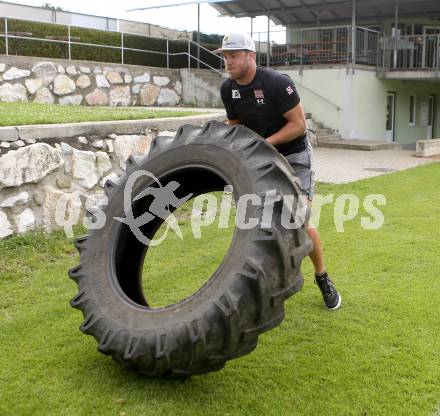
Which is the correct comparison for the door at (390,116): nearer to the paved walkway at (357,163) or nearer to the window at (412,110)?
the window at (412,110)

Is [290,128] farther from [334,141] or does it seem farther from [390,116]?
[390,116]

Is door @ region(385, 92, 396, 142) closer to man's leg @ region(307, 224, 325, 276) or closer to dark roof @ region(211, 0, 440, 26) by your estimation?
dark roof @ region(211, 0, 440, 26)

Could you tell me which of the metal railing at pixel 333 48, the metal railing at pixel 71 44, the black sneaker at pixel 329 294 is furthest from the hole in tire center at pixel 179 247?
the metal railing at pixel 333 48

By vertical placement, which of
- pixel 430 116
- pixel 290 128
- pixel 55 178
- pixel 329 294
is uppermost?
pixel 290 128

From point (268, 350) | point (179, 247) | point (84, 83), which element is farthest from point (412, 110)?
point (268, 350)

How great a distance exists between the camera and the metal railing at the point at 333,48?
19641 millimetres

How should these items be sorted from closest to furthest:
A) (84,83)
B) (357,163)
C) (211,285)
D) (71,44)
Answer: (211,285), (357,163), (84,83), (71,44)

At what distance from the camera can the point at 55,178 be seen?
6.37 m

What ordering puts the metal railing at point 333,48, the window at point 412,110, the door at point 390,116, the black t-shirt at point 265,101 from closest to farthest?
the black t-shirt at point 265,101, the metal railing at point 333,48, the door at point 390,116, the window at point 412,110

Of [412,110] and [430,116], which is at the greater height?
[412,110]

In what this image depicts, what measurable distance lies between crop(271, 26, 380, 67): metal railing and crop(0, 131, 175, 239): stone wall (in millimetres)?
13738

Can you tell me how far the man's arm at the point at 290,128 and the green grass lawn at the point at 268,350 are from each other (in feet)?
4.21

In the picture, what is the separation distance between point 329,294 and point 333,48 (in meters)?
17.1

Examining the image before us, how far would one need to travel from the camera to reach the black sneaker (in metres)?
4.48
